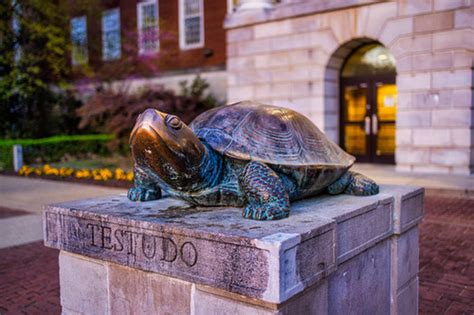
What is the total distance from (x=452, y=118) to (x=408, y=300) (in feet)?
31.9

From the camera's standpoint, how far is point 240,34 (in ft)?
53.5

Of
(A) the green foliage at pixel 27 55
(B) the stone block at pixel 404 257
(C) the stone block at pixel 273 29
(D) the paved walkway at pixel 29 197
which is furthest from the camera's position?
(A) the green foliage at pixel 27 55

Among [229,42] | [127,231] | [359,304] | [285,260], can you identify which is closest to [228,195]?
[127,231]

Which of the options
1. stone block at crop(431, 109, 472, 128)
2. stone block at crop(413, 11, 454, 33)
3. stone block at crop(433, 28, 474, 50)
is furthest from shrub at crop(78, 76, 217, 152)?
stone block at crop(433, 28, 474, 50)

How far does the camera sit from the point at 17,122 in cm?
2200

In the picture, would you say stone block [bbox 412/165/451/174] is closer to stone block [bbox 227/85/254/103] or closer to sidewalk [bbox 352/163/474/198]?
sidewalk [bbox 352/163/474/198]

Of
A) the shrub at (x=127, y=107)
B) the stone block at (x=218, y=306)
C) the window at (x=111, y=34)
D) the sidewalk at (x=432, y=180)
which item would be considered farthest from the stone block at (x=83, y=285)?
the window at (x=111, y=34)

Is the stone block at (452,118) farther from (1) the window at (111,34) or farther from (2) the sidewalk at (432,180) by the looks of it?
(1) the window at (111,34)

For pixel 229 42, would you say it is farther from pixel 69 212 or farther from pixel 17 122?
pixel 69 212

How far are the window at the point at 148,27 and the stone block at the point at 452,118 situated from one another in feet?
43.3

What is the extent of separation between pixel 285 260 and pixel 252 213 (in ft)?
1.85

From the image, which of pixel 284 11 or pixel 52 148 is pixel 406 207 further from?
pixel 52 148

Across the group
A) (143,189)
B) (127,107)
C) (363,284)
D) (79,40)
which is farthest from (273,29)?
(363,284)

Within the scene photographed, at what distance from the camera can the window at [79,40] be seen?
2222cm
